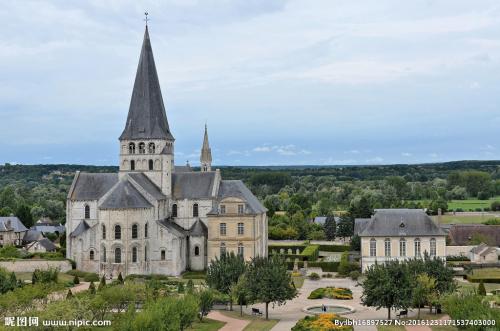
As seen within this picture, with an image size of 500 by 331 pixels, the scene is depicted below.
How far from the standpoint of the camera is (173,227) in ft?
241

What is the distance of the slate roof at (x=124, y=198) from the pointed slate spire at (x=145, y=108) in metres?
6.13

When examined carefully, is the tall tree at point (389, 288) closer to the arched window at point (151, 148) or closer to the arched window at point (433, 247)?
the arched window at point (433, 247)

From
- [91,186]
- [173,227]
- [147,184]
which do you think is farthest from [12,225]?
[173,227]

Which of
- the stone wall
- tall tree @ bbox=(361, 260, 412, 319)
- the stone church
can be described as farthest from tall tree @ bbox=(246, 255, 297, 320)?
the stone wall

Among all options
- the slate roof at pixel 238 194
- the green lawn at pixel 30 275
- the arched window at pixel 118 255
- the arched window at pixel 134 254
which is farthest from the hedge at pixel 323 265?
the green lawn at pixel 30 275

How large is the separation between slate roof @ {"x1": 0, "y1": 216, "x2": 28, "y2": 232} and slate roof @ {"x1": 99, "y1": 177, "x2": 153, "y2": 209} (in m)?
36.8

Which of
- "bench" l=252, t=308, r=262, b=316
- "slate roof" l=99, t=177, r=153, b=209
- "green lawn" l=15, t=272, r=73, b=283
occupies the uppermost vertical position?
"slate roof" l=99, t=177, r=153, b=209

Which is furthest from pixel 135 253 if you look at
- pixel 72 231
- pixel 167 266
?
pixel 72 231

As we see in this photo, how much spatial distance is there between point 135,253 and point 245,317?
20923 millimetres

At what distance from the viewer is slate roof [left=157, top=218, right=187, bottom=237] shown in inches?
2813

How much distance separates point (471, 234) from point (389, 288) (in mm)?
43048

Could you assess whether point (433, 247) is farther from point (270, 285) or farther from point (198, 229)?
point (270, 285)

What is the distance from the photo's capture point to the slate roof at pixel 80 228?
7500 centimetres

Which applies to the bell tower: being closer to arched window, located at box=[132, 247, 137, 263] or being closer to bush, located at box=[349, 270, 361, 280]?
arched window, located at box=[132, 247, 137, 263]
